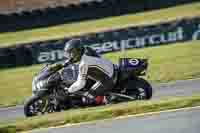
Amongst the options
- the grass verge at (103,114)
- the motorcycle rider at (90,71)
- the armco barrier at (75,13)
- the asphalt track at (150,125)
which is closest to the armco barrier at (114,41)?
the motorcycle rider at (90,71)

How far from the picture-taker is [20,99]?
1570 cm

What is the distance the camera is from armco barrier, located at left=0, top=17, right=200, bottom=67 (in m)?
19.6

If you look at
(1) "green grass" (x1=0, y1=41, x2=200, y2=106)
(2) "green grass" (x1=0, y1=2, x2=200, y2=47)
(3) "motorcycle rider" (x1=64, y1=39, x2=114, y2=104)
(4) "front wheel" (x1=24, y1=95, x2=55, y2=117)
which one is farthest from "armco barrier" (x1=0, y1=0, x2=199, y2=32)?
(3) "motorcycle rider" (x1=64, y1=39, x2=114, y2=104)

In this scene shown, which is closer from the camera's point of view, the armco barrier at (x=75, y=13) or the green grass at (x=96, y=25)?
the green grass at (x=96, y=25)

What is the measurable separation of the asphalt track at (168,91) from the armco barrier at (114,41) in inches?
213

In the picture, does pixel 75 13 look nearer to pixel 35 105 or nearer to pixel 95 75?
pixel 35 105

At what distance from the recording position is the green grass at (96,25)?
27203 millimetres

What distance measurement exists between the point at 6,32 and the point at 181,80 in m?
15.7

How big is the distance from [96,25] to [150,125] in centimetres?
2041

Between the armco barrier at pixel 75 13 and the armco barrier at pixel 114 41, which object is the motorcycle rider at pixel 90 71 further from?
the armco barrier at pixel 75 13

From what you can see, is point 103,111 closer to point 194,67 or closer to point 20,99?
point 20,99

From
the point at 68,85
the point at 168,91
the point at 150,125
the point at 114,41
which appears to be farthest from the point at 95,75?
the point at 114,41

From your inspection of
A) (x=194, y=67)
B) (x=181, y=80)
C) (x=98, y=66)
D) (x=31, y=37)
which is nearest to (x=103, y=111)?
(x=98, y=66)

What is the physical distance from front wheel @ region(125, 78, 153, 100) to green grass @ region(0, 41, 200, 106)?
154 inches
